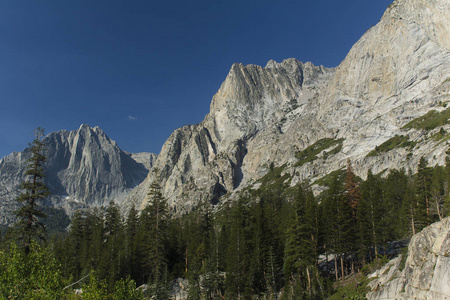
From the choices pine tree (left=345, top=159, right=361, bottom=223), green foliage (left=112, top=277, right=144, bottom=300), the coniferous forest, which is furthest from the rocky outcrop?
pine tree (left=345, top=159, right=361, bottom=223)

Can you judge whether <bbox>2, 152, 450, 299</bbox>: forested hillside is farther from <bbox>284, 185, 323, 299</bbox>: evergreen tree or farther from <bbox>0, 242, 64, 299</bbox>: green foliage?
<bbox>0, 242, 64, 299</bbox>: green foliage

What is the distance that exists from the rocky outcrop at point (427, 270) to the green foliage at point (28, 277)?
86.3ft

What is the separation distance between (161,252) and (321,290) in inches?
1254

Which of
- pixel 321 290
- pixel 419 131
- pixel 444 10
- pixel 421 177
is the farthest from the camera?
pixel 444 10

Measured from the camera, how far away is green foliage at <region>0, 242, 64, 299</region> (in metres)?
14.9

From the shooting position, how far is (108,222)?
284 feet

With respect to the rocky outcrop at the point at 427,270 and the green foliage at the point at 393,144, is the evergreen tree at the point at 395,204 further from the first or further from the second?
the green foliage at the point at 393,144

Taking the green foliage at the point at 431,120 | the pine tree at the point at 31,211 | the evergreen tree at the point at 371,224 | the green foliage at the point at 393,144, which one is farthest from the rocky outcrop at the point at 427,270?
the green foliage at the point at 431,120

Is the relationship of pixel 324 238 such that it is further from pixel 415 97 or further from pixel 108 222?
pixel 415 97

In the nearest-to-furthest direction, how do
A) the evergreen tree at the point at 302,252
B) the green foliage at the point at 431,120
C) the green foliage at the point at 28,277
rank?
the green foliage at the point at 28,277 → the evergreen tree at the point at 302,252 → the green foliage at the point at 431,120

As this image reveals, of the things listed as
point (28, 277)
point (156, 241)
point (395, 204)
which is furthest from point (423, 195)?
point (28, 277)

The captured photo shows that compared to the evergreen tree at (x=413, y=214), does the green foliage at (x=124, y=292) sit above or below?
below

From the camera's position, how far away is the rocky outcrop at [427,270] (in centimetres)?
2066

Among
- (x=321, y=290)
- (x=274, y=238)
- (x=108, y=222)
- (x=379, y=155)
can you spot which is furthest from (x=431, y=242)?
(x=379, y=155)
